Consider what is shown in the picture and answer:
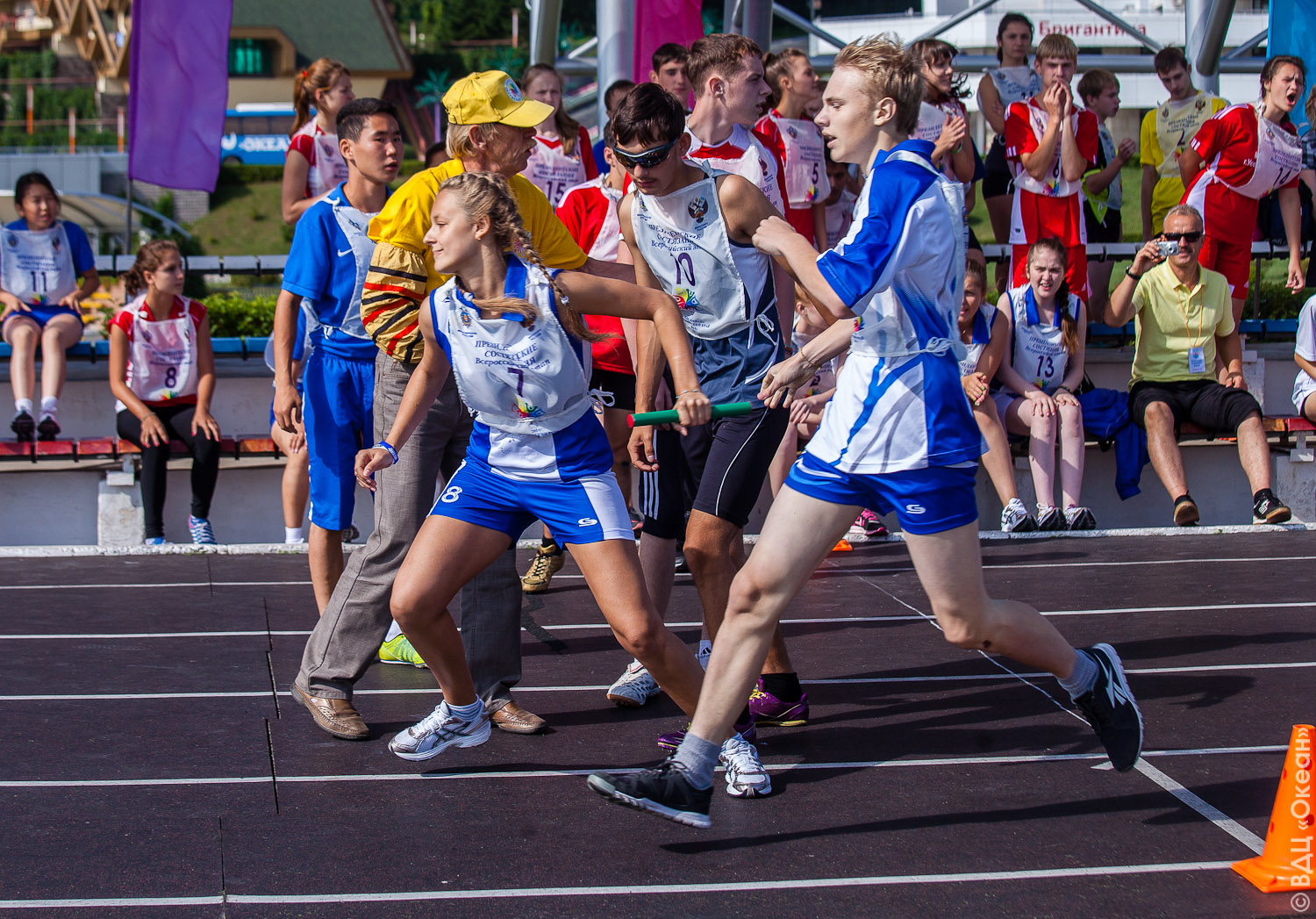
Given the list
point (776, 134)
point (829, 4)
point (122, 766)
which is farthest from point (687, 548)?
point (829, 4)

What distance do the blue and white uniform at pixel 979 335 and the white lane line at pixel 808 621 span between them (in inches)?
102

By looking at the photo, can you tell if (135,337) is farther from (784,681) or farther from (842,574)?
(784,681)

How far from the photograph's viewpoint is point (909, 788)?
13.3 ft

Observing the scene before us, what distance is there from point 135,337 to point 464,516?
5313mm

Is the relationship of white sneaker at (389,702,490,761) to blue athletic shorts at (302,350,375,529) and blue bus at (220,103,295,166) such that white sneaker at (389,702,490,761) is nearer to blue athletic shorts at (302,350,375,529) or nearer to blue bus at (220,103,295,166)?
blue athletic shorts at (302,350,375,529)

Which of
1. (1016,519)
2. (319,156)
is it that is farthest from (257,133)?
(1016,519)

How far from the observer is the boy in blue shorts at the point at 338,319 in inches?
199

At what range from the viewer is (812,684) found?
5219 mm

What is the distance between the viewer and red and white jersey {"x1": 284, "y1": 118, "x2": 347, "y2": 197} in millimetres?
8242

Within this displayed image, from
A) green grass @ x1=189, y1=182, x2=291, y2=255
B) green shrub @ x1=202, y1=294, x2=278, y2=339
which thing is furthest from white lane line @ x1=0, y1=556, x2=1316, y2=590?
green grass @ x1=189, y1=182, x2=291, y2=255

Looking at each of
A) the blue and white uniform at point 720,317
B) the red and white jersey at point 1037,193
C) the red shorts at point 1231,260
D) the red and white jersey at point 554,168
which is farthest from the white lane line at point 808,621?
the red shorts at point 1231,260

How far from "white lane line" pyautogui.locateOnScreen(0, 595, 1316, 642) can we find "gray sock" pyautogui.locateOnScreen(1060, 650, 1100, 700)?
87.7 inches

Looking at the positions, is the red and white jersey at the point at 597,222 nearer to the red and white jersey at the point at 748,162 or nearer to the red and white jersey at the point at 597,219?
the red and white jersey at the point at 597,219

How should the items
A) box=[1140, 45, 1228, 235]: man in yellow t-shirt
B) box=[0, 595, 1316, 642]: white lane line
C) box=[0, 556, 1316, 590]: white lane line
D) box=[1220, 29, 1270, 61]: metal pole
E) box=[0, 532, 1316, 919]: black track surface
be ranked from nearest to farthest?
1. box=[0, 532, 1316, 919]: black track surface
2. box=[0, 595, 1316, 642]: white lane line
3. box=[0, 556, 1316, 590]: white lane line
4. box=[1140, 45, 1228, 235]: man in yellow t-shirt
5. box=[1220, 29, 1270, 61]: metal pole
